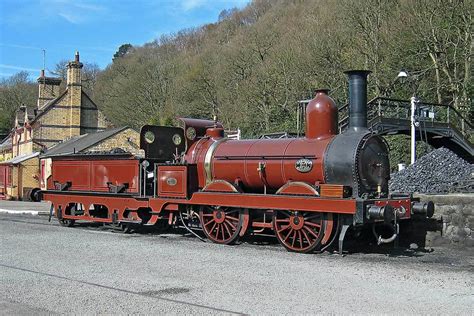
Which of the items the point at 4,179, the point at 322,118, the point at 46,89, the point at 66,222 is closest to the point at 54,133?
the point at 4,179

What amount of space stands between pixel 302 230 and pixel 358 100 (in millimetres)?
2752

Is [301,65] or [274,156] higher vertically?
[301,65]

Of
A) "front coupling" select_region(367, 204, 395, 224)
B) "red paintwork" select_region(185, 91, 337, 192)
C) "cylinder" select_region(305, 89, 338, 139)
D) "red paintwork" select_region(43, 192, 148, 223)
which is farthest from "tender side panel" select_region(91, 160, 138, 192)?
"front coupling" select_region(367, 204, 395, 224)

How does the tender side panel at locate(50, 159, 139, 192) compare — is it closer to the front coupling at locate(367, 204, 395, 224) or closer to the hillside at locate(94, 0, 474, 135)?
the front coupling at locate(367, 204, 395, 224)

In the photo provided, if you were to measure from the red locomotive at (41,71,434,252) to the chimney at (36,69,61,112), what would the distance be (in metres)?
30.7

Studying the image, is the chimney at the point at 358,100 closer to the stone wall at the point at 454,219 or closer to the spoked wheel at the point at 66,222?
the stone wall at the point at 454,219

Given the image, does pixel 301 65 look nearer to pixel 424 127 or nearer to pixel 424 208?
pixel 424 127

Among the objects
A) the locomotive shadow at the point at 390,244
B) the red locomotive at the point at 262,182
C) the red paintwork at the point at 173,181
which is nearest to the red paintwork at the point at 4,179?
the red locomotive at the point at 262,182

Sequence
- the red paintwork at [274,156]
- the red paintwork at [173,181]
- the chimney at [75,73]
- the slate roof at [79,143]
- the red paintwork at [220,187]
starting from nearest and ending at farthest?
the red paintwork at [274,156] → the red paintwork at [220,187] → the red paintwork at [173,181] → the slate roof at [79,143] → the chimney at [75,73]

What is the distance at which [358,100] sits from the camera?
425 inches

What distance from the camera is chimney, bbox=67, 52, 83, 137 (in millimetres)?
39250

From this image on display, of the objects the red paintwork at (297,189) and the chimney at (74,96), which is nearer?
the red paintwork at (297,189)

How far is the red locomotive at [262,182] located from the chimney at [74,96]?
25.5 m

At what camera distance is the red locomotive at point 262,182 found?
→ 400 inches
